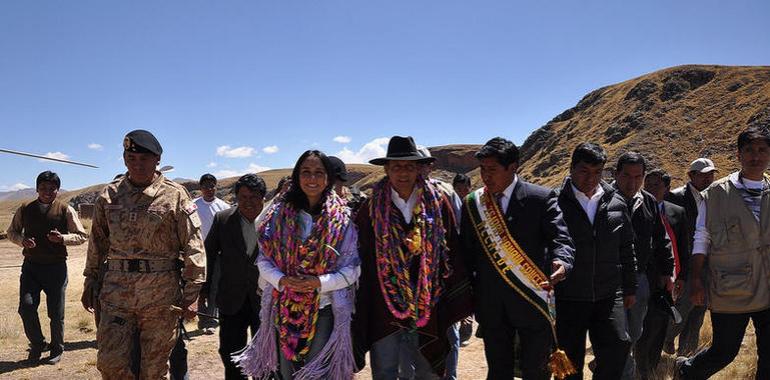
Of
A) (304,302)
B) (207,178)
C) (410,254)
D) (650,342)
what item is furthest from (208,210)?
(650,342)

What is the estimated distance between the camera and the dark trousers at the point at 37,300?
6293 mm

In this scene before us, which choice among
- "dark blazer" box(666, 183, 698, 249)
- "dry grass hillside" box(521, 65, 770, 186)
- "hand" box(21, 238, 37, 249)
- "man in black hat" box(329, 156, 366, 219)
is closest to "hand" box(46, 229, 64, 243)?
"hand" box(21, 238, 37, 249)

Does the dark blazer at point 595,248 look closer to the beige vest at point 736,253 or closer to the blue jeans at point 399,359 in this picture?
the beige vest at point 736,253

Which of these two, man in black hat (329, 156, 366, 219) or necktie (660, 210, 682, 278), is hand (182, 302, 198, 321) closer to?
man in black hat (329, 156, 366, 219)

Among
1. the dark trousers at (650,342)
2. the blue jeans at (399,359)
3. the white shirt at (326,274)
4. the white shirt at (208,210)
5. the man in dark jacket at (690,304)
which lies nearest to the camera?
the white shirt at (326,274)

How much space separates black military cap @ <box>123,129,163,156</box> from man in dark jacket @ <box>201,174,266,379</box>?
3.07 feet

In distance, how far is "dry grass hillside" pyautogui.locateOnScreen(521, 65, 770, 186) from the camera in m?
28.4

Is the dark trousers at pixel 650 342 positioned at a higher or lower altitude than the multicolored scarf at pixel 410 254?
lower

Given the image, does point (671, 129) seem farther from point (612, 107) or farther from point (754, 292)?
point (754, 292)

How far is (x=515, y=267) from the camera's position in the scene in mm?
3527

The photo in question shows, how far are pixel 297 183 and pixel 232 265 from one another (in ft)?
4.25

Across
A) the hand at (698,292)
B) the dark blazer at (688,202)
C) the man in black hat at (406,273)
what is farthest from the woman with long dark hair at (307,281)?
the dark blazer at (688,202)

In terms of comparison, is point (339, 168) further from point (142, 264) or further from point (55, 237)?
point (55, 237)

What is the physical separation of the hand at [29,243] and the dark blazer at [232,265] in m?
3.11
